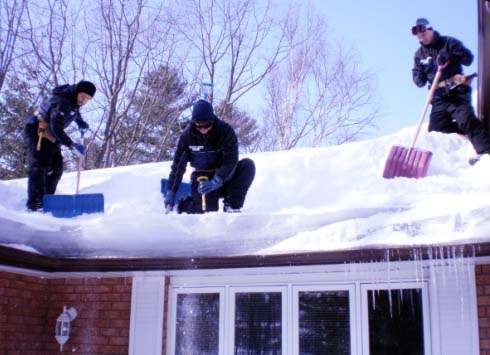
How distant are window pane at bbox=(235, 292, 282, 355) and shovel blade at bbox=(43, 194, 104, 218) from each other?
2.10m

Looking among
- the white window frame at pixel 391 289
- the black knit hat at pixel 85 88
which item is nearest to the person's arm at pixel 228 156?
the white window frame at pixel 391 289

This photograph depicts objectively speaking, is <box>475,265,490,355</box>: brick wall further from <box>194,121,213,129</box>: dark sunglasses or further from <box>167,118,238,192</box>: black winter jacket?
<box>194,121,213,129</box>: dark sunglasses

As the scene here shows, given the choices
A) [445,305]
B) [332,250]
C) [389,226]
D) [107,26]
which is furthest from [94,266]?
[107,26]

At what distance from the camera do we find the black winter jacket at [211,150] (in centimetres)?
529

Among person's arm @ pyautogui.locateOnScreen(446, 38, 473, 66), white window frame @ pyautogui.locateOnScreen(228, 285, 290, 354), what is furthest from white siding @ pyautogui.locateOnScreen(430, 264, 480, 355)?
person's arm @ pyautogui.locateOnScreen(446, 38, 473, 66)

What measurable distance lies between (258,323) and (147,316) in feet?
3.38

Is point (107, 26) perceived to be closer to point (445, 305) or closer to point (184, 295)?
point (184, 295)

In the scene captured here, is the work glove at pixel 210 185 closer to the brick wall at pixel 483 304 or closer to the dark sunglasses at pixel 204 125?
the dark sunglasses at pixel 204 125

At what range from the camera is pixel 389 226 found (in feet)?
13.3

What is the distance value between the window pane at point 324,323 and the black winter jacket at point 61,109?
324 centimetres

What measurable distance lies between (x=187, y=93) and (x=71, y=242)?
13.9 m

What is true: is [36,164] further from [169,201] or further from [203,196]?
[203,196]

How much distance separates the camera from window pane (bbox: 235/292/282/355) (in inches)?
187

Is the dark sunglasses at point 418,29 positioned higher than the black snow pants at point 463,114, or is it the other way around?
the dark sunglasses at point 418,29
